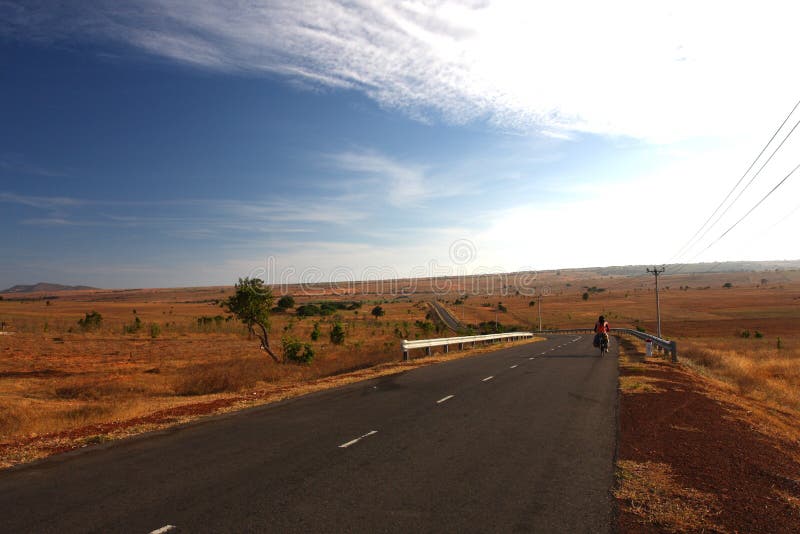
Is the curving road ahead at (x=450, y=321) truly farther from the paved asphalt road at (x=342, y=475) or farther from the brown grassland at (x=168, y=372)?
the paved asphalt road at (x=342, y=475)

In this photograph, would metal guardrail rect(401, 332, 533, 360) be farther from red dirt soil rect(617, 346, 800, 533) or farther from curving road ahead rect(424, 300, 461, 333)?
red dirt soil rect(617, 346, 800, 533)

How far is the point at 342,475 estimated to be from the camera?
762 centimetres

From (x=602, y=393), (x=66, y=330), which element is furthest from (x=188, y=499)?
(x=66, y=330)

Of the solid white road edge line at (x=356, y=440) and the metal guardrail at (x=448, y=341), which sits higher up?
the solid white road edge line at (x=356, y=440)

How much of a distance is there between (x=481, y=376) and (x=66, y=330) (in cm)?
4355

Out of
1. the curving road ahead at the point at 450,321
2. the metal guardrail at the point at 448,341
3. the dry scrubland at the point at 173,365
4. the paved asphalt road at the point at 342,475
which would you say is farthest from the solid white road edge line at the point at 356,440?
the curving road ahead at the point at 450,321

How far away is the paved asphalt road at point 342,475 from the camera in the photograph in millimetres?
5922

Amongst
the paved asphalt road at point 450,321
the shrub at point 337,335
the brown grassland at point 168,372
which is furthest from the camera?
the paved asphalt road at point 450,321

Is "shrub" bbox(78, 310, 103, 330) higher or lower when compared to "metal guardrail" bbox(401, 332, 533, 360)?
higher

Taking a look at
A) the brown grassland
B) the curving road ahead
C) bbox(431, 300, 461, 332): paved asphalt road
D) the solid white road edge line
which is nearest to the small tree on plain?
the brown grassland

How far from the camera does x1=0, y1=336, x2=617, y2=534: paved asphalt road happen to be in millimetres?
5922

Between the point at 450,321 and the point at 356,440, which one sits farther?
the point at 450,321

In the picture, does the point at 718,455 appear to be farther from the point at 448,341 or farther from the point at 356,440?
the point at 448,341

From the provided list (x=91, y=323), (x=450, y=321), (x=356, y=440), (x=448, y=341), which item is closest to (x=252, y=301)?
(x=448, y=341)
